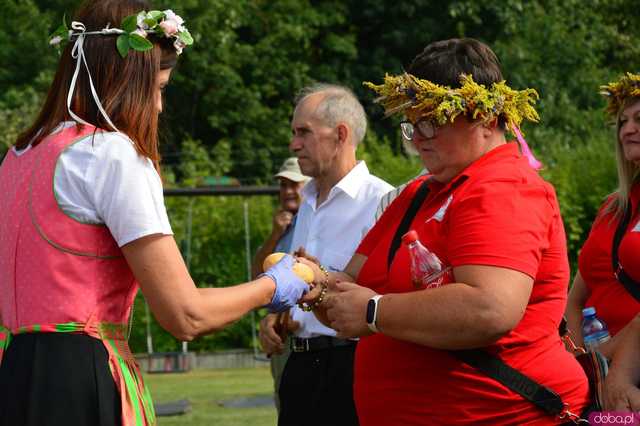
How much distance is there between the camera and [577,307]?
4996 millimetres

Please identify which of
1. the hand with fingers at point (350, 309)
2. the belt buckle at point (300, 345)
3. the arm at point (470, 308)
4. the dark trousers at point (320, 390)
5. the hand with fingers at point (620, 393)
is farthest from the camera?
the belt buckle at point (300, 345)

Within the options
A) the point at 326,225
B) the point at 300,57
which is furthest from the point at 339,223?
the point at 300,57

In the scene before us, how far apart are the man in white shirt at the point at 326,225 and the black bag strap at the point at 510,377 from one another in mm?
2062

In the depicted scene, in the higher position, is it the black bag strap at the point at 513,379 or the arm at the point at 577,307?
the black bag strap at the point at 513,379

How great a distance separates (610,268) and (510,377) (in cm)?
158

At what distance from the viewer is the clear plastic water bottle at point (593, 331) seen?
439 cm

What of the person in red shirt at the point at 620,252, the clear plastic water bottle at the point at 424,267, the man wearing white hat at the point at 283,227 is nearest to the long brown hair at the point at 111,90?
the clear plastic water bottle at the point at 424,267

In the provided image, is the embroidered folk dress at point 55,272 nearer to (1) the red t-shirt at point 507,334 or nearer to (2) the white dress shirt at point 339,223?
(1) the red t-shirt at point 507,334

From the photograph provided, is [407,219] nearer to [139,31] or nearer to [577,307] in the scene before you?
[139,31]

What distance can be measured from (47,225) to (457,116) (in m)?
1.30

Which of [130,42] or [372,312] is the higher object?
[130,42]

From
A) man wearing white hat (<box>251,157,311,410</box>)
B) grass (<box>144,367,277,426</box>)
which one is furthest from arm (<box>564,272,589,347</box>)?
grass (<box>144,367,277,426</box>)

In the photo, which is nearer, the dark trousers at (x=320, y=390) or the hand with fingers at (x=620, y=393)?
the hand with fingers at (x=620, y=393)

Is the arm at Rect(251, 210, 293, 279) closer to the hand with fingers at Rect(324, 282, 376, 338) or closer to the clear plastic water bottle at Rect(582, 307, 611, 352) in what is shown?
the clear plastic water bottle at Rect(582, 307, 611, 352)
